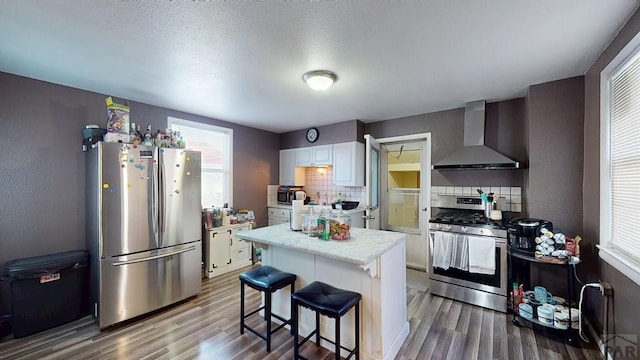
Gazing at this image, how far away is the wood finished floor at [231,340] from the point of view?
1.99 meters

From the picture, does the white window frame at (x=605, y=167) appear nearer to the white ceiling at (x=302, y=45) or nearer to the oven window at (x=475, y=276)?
the white ceiling at (x=302, y=45)

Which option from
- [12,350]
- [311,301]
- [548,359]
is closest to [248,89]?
[311,301]

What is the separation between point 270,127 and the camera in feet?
15.2

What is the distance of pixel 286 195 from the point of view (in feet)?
15.9

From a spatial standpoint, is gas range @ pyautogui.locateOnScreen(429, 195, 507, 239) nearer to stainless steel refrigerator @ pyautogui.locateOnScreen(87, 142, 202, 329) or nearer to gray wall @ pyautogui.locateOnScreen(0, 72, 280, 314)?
stainless steel refrigerator @ pyautogui.locateOnScreen(87, 142, 202, 329)

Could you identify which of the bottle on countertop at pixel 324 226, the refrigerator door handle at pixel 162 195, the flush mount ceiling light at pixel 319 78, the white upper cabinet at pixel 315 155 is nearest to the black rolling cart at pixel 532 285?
the bottle on countertop at pixel 324 226

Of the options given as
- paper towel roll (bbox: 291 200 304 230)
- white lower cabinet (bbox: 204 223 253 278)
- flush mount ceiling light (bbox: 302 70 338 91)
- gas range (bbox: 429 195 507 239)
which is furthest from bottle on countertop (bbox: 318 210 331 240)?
white lower cabinet (bbox: 204 223 253 278)

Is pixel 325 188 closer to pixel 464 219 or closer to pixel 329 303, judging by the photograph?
pixel 464 219

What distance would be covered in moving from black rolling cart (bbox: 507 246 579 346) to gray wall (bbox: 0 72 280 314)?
460cm

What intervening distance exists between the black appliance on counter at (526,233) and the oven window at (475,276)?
27 cm

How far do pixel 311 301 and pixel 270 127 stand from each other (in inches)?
140

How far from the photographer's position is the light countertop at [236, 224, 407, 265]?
5.52ft

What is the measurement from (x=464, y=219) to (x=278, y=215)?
3091 mm

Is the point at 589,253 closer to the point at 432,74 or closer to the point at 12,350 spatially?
the point at 432,74
